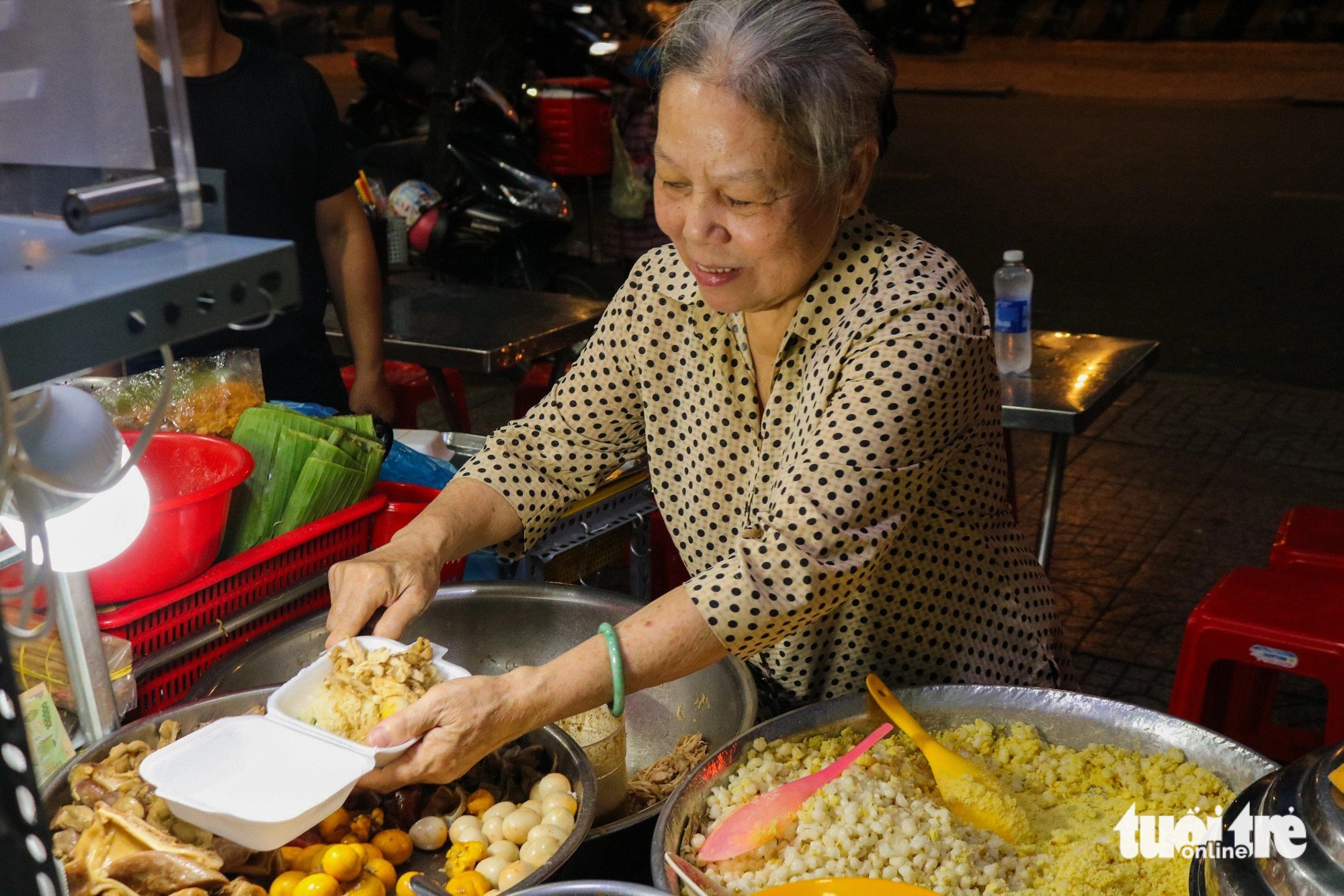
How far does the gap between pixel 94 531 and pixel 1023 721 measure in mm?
1169

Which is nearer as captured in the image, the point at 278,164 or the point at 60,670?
the point at 60,670

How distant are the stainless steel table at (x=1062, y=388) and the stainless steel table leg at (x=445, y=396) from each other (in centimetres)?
175

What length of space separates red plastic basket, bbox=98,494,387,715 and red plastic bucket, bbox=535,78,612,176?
5747 millimetres

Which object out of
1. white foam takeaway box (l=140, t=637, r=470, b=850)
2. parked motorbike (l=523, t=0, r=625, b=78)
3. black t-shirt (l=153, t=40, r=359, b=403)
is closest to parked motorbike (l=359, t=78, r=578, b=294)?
black t-shirt (l=153, t=40, r=359, b=403)

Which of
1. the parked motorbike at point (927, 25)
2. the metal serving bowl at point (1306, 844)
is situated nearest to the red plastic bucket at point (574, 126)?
the metal serving bowl at point (1306, 844)

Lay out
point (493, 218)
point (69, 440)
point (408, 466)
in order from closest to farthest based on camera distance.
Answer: point (69, 440) < point (408, 466) < point (493, 218)

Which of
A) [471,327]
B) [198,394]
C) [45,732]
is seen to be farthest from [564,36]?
[45,732]

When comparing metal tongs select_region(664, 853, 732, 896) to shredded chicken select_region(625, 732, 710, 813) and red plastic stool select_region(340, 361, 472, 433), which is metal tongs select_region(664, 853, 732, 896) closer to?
shredded chicken select_region(625, 732, 710, 813)

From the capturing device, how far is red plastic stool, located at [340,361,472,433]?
4348 millimetres

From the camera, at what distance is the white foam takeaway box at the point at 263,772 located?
1.32 meters

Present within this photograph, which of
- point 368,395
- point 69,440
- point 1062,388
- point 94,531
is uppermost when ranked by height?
point 69,440

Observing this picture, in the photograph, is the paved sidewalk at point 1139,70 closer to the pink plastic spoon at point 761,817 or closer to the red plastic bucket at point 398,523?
the red plastic bucket at point 398,523

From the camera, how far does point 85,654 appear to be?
1.49 meters

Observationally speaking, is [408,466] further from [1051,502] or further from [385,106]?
[385,106]
